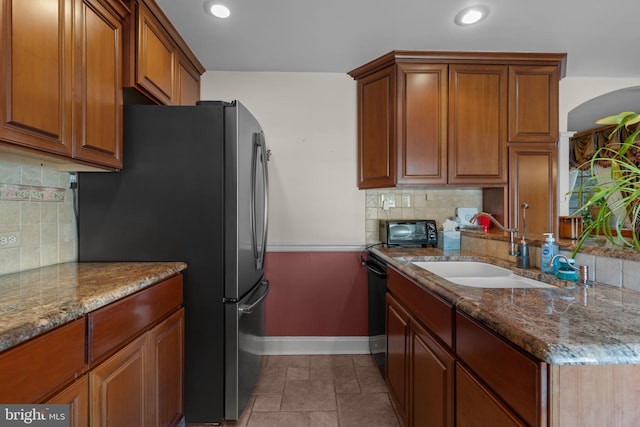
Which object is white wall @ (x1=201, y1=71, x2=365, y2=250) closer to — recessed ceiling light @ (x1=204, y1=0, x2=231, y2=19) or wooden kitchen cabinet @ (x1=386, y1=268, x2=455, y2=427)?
recessed ceiling light @ (x1=204, y1=0, x2=231, y2=19)

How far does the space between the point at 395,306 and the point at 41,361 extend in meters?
1.53

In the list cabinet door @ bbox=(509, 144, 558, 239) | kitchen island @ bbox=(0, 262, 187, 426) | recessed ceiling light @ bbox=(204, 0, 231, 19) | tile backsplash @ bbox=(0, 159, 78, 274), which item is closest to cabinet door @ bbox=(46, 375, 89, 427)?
kitchen island @ bbox=(0, 262, 187, 426)

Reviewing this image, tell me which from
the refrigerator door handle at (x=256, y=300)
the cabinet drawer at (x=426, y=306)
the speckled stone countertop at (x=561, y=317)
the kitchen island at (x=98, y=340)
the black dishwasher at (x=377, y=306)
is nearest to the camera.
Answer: the speckled stone countertop at (x=561, y=317)

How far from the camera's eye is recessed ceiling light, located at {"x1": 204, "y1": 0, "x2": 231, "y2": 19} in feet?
5.87

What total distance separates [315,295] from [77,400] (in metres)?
1.88

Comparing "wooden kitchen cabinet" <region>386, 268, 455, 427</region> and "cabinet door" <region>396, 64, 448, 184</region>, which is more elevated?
"cabinet door" <region>396, 64, 448, 184</region>

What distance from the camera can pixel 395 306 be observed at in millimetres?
1749

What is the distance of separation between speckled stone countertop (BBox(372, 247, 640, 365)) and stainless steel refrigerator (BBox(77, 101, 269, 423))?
42.0 inches

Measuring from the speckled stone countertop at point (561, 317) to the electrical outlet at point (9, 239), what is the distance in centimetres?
185

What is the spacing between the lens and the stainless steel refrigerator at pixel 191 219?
1.63 metres

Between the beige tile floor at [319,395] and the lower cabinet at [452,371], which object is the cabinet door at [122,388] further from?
the lower cabinet at [452,371]

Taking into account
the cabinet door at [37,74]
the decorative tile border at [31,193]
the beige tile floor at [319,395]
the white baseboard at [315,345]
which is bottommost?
the beige tile floor at [319,395]

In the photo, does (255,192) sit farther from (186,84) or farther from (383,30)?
(383,30)

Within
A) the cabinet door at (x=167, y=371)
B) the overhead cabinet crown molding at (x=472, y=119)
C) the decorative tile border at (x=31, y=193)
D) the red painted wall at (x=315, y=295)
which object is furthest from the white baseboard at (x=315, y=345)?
the decorative tile border at (x=31, y=193)
